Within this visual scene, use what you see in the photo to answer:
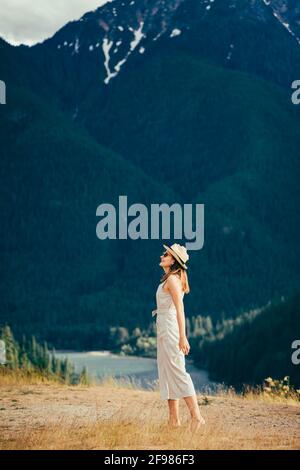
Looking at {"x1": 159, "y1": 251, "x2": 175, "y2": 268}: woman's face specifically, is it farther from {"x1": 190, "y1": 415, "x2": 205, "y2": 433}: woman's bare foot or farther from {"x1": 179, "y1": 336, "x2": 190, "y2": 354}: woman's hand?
{"x1": 190, "y1": 415, "x2": 205, "y2": 433}: woman's bare foot

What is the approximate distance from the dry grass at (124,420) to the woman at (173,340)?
22.4 inches

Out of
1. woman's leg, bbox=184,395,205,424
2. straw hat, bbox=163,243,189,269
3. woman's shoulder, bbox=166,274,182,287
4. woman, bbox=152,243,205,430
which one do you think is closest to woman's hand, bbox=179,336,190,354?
woman, bbox=152,243,205,430

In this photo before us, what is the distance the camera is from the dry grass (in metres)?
16.8

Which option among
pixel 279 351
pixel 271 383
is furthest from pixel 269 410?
pixel 279 351

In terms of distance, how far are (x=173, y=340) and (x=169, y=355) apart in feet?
1.01

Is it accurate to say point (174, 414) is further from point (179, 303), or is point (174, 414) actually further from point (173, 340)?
point (179, 303)

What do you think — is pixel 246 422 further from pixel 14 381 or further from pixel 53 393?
pixel 14 381

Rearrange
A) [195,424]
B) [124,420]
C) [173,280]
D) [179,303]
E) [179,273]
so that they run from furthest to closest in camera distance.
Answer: [124,420] → [179,273] → [173,280] → [179,303] → [195,424]

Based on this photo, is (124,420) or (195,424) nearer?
(195,424)

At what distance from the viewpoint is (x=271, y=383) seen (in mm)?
25672

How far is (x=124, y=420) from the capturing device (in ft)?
63.5

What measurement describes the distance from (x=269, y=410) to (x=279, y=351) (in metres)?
161

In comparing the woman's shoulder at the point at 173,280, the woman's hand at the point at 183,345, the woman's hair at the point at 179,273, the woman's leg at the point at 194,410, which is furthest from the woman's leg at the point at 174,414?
the woman's shoulder at the point at 173,280

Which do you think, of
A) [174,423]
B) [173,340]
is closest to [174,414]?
[174,423]
